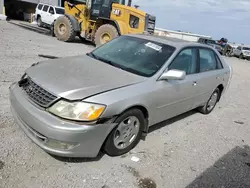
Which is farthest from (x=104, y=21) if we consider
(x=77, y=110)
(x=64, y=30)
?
(x=77, y=110)

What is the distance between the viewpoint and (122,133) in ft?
10.1

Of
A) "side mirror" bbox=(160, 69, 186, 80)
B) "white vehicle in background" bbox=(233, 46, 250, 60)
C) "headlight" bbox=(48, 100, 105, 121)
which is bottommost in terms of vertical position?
"white vehicle in background" bbox=(233, 46, 250, 60)

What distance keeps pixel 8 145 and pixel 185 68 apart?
2.98 m

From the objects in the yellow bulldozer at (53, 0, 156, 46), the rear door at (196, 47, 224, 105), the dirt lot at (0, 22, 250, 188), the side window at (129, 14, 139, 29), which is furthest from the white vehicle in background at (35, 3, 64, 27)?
the rear door at (196, 47, 224, 105)

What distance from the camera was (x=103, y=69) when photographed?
340 centimetres

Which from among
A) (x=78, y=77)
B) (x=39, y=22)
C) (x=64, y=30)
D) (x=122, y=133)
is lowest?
(x=39, y=22)

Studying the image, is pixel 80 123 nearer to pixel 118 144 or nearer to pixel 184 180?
pixel 118 144

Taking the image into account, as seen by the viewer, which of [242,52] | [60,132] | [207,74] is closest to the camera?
[60,132]

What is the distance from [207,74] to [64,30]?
1054 cm

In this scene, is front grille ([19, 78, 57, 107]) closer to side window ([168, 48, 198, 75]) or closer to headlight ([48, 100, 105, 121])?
headlight ([48, 100, 105, 121])

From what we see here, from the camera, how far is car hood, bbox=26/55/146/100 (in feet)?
8.81

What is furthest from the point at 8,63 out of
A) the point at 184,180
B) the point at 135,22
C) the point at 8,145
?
the point at 135,22

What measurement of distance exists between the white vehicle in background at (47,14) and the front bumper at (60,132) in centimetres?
1659

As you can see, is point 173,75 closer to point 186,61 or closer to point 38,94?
point 186,61
